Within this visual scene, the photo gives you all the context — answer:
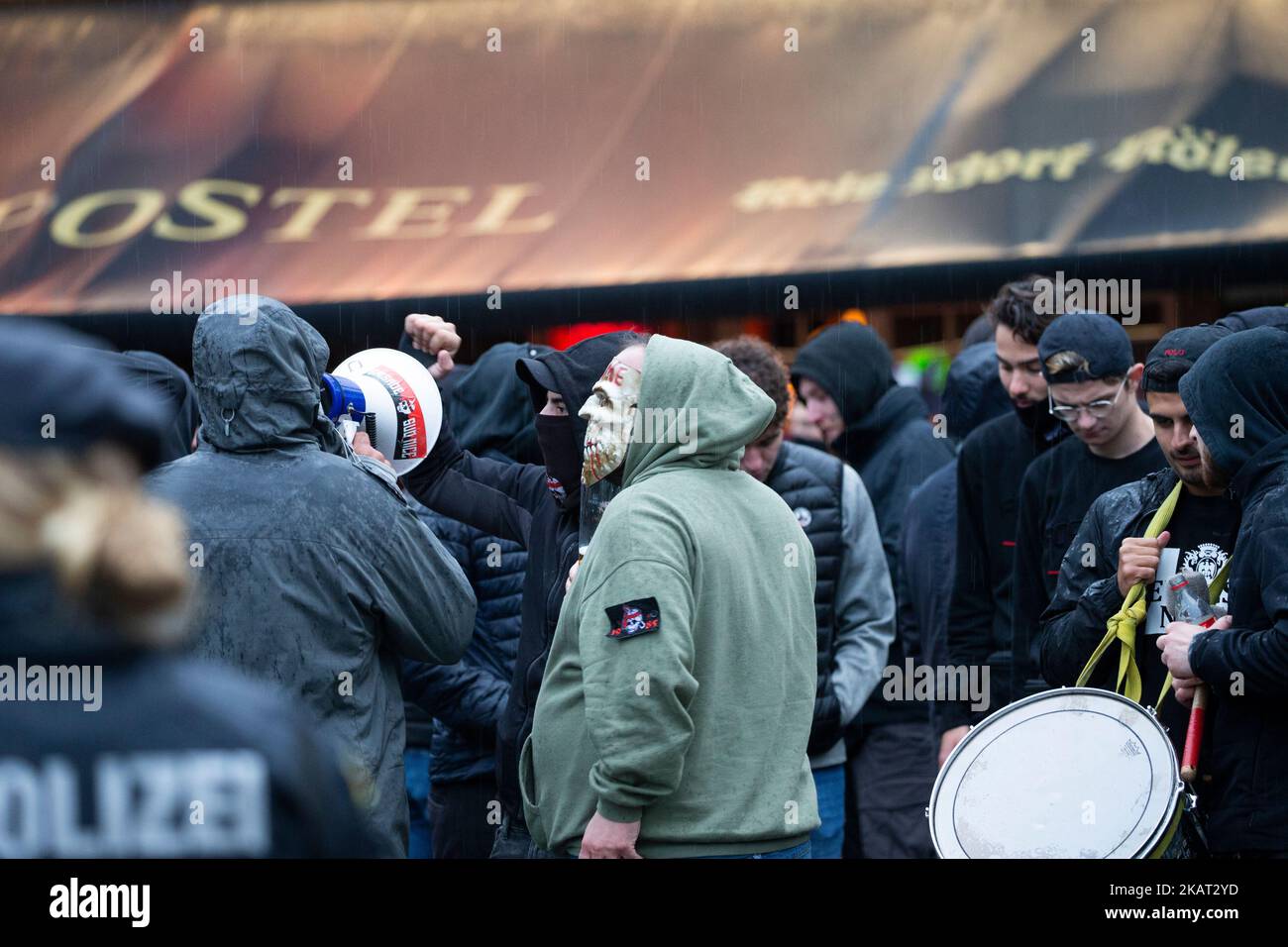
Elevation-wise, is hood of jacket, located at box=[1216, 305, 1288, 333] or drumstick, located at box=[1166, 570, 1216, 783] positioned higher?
hood of jacket, located at box=[1216, 305, 1288, 333]

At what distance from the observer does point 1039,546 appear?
14.9 feet

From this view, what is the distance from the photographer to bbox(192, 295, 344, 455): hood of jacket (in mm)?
3389

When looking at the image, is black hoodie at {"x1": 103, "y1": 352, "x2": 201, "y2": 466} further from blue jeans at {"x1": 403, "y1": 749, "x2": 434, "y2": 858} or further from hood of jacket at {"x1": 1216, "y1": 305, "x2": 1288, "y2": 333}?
hood of jacket at {"x1": 1216, "y1": 305, "x2": 1288, "y2": 333}

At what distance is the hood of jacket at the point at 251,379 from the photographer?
3389 mm

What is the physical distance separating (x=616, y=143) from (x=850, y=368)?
3389 mm

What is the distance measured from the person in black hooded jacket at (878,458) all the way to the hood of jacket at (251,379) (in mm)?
2400

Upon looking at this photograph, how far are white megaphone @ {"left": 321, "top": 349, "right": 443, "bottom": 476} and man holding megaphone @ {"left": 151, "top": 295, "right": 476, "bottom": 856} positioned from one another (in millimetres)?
547

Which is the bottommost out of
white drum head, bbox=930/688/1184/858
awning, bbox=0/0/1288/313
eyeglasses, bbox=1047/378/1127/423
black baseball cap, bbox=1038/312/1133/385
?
white drum head, bbox=930/688/1184/858

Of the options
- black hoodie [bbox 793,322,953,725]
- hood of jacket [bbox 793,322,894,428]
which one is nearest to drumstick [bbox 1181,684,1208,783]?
black hoodie [bbox 793,322,953,725]

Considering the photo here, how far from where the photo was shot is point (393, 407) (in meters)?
4.10

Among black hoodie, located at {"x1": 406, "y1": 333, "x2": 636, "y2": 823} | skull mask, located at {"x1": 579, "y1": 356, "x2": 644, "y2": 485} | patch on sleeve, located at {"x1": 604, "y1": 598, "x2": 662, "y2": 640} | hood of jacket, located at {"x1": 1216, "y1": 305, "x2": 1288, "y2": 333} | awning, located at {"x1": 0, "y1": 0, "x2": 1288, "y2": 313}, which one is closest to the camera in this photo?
patch on sleeve, located at {"x1": 604, "y1": 598, "x2": 662, "y2": 640}

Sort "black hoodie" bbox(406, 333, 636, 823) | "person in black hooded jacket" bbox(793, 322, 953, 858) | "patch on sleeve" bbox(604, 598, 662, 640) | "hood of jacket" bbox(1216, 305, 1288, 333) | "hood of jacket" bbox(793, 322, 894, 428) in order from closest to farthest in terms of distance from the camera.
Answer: "patch on sleeve" bbox(604, 598, 662, 640) → "black hoodie" bbox(406, 333, 636, 823) → "hood of jacket" bbox(1216, 305, 1288, 333) → "person in black hooded jacket" bbox(793, 322, 953, 858) → "hood of jacket" bbox(793, 322, 894, 428)

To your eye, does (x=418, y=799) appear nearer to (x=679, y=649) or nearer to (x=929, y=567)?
(x=929, y=567)
